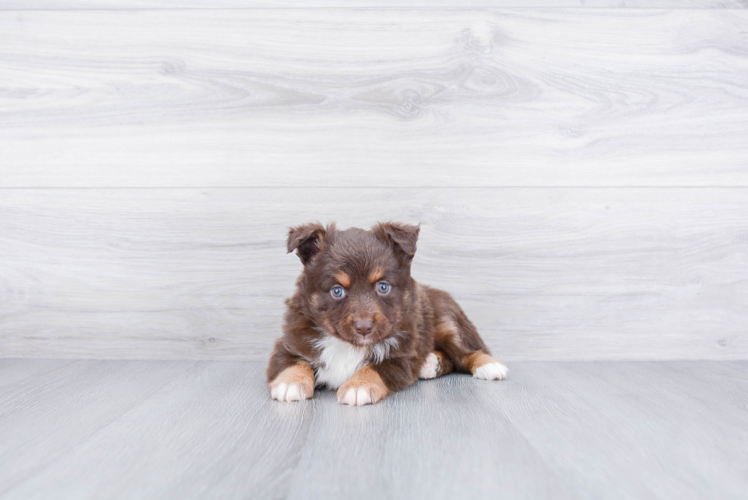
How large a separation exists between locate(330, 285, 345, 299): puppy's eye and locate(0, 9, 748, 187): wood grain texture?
3.03 ft

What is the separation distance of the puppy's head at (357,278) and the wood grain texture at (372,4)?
1388 millimetres

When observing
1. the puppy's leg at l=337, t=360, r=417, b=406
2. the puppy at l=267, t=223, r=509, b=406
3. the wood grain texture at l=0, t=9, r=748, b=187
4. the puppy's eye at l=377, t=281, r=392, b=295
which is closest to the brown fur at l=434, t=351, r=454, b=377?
the puppy at l=267, t=223, r=509, b=406

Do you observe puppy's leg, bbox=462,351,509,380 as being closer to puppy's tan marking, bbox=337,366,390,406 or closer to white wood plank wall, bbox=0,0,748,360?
white wood plank wall, bbox=0,0,748,360

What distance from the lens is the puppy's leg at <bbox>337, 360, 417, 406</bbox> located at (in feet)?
6.68

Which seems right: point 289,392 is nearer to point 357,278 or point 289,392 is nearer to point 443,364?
point 357,278

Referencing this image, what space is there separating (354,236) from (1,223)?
207 cm


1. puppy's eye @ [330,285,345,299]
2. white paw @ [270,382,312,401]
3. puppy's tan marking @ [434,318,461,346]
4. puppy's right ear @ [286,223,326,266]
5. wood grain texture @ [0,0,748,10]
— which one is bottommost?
white paw @ [270,382,312,401]

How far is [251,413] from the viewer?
1.93m

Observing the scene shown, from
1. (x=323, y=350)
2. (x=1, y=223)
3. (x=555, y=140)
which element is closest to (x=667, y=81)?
(x=555, y=140)

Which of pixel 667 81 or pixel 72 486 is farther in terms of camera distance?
pixel 667 81

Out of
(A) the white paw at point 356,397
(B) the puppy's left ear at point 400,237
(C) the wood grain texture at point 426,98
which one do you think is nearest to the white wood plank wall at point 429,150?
(C) the wood grain texture at point 426,98

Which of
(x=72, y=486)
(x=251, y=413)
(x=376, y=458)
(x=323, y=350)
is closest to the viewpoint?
(x=72, y=486)

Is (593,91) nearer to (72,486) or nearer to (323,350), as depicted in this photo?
(323,350)

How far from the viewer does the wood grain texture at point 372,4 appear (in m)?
3.01
